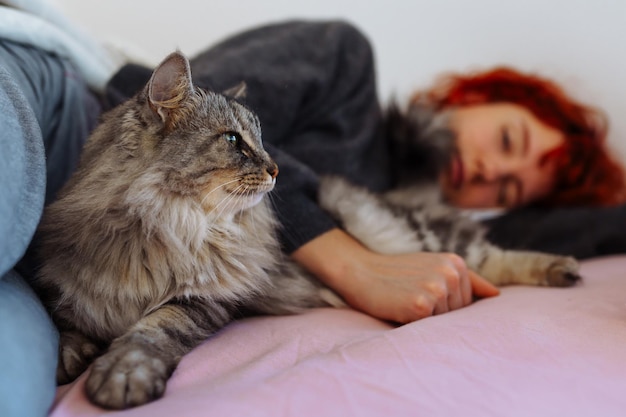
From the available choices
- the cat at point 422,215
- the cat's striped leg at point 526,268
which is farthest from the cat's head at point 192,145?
the cat's striped leg at point 526,268

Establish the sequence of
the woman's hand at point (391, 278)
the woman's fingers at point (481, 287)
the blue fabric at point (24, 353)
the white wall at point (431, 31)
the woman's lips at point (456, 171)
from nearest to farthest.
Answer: the blue fabric at point (24, 353) → the woman's hand at point (391, 278) → the woman's fingers at point (481, 287) → the woman's lips at point (456, 171) → the white wall at point (431, 31)

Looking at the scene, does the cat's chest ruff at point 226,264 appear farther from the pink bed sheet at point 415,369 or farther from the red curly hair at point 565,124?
the red curly hair at point 565,124

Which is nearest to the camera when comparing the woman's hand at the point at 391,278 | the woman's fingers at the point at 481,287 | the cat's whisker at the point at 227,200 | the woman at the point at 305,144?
the woman at the point at 305,144

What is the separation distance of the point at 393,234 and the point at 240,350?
688 millimetres

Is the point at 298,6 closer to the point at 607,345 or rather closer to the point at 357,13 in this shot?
the point at 357,13

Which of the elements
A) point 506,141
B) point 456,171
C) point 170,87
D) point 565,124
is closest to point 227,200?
point 170,87

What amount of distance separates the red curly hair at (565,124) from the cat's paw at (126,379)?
151 centimetres

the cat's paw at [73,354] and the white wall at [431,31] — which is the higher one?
the white wall at [431,31]

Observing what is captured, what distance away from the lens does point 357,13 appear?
97.9 inches

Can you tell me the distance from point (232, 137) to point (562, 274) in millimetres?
988

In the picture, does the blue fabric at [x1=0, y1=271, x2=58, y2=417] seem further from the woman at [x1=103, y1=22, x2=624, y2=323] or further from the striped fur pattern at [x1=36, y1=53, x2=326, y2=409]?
the woman at [x1=103, y1=22, x2=624, y2=323]

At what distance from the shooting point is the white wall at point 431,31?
2.26 m

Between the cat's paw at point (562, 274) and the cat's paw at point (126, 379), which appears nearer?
the cat's paw at point (126, 379)

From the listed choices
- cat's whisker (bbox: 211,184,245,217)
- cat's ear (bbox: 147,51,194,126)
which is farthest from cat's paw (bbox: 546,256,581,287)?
cat's ear (bbox: 147,51,194,126)
